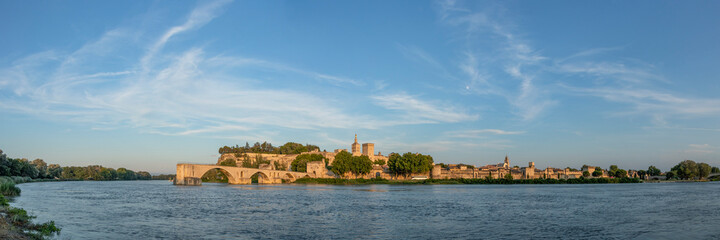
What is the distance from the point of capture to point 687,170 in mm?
121375

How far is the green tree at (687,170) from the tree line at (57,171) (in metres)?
146

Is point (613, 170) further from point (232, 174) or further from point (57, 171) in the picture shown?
point (57, 171)

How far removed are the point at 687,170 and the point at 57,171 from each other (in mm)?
158199

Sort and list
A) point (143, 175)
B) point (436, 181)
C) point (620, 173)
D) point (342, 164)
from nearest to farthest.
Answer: point (342, 164) < point (436, 181) < point (620, 173) < point (143, 175)

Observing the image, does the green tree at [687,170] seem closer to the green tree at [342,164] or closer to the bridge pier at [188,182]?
the green tree at [342,164]

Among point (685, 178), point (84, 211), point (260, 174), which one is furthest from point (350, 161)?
point (685, 178)

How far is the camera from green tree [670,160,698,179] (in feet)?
400

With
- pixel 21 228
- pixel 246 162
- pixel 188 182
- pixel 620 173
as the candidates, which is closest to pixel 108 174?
pixel 246 162

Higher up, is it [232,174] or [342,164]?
[342,164]

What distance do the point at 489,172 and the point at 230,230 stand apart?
115014 millimetres

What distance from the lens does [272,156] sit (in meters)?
144

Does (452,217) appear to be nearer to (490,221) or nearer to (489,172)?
(490,221)

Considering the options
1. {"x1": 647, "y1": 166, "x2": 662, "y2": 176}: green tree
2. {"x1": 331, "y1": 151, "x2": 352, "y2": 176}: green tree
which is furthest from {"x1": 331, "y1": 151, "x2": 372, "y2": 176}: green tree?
{"x1": 647, "y1": 166, "x2": 662, "y2": 176}: green tree

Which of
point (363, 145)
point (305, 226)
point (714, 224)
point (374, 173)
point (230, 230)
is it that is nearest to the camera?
point (230, 230)
